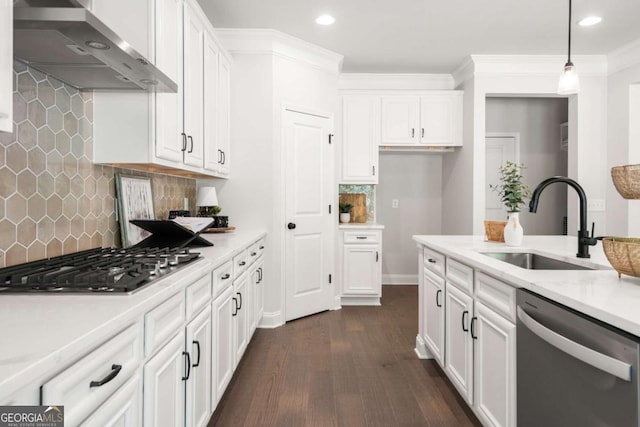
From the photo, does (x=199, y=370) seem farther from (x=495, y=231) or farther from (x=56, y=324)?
(x=495, y=231)

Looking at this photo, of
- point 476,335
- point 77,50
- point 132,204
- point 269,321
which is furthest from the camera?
point 269,321

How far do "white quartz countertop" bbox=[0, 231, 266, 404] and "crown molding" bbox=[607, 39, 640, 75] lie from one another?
4.79 metres

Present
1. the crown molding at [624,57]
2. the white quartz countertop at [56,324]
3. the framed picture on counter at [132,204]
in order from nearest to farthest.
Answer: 1. the white quartz countertop at [56,324]
2. the framed picture on counter at [132,204]
3. the crown molding at [624,57]

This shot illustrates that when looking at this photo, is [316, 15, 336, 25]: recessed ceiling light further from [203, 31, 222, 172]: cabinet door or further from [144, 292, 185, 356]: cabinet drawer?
[144, 292, 185, 356]: cabinet drawer

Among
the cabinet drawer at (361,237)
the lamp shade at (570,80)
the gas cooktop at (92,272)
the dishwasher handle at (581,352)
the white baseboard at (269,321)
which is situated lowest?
the white baseboard at (269,321)

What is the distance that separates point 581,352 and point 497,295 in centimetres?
62

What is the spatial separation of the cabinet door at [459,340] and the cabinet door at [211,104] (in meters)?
1.91

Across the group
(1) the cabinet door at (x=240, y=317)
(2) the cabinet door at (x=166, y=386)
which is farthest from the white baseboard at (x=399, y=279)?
(2) the cabinet door at (x=166, y=386)

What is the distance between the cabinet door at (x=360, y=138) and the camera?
4.63m

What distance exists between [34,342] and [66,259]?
1.00 meters

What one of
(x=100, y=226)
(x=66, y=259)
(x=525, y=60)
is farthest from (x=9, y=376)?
(x=525, y=60)

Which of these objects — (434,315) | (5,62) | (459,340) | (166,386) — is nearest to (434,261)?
(434,315)

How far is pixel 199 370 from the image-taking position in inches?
66.4

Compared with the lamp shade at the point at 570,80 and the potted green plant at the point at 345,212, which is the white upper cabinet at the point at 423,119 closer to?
the potted green plant at the point at 345,212
